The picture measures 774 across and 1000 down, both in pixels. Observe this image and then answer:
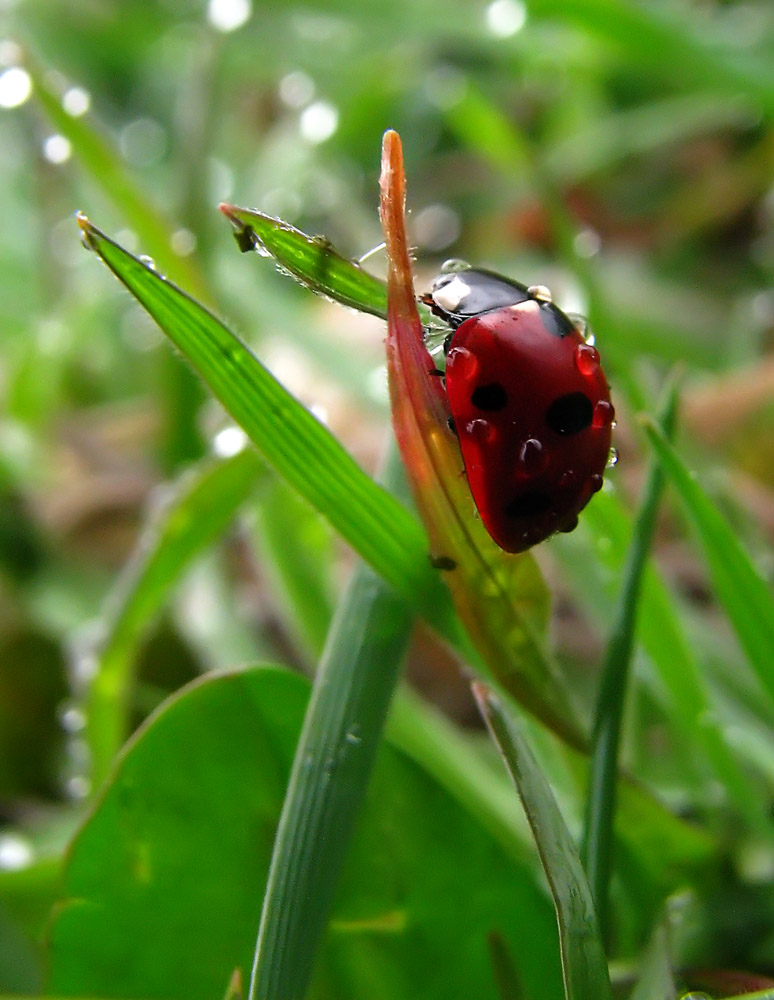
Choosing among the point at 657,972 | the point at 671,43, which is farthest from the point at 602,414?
the point at 671,43

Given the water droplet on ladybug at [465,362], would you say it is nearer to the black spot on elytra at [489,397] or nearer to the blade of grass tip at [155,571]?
the black spot on elytra at [489,397]

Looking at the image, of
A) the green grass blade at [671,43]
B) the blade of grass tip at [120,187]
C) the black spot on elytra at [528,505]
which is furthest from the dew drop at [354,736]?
the green grass blade at [671,43]

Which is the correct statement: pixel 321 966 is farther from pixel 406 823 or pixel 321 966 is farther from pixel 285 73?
pixel 285 73

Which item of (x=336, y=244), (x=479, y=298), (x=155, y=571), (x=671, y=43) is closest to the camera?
(x=479, y=298)

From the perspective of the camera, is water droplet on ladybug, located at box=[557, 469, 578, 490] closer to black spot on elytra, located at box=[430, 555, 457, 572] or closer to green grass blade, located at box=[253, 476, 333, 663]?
black spot on elytra, located at box=[430, 555, 457, 572]

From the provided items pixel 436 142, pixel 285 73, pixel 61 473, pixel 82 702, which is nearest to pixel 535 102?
pixel 436 142

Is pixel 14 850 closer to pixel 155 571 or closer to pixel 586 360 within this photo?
pixel 155 571
